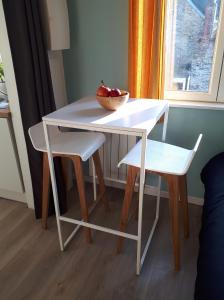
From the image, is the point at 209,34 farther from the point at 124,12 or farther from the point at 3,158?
the point at 3,158

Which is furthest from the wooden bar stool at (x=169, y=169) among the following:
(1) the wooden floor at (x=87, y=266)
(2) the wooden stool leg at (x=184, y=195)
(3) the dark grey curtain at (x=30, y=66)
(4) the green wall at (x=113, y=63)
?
(3) the dark grey curtain at (x=30, y=66)

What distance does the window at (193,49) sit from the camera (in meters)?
1.82

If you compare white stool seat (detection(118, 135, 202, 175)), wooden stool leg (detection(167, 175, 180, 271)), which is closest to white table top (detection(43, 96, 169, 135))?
white stool seat (detection(118, 135, 202, 175))

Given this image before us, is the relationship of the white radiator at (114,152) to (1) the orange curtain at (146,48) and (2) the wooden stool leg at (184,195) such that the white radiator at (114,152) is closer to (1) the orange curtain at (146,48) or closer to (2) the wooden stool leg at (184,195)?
(1) the orange curtain at (146,48)

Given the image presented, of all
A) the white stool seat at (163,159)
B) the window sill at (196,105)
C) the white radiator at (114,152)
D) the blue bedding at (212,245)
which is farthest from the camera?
the white radiator at (114,152)

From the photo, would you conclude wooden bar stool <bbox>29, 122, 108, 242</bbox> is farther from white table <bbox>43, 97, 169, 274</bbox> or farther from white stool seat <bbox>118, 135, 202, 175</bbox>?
white stool seat <bbox>118, 135, 202, 175</bbox>

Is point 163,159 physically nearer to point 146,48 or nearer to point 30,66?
point 146,48

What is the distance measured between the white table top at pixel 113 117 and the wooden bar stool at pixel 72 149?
0.91 feet

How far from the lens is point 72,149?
5.57 feet

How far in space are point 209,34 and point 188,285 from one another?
1.76m

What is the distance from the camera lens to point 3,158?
218cm

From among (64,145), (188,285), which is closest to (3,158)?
(64,145)

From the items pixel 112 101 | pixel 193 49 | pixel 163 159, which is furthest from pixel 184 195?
pixel 193 49

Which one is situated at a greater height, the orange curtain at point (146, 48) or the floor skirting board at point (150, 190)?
the orange curtain at point (146, 48)
